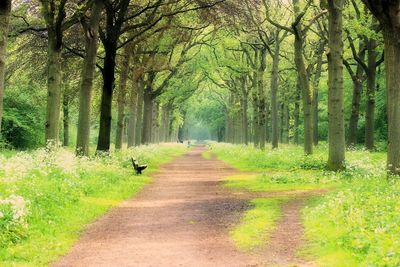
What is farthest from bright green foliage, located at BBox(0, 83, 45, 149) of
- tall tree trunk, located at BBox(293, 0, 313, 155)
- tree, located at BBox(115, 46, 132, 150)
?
tall tree trunk, located at BBox(293, 0, 313, 155)

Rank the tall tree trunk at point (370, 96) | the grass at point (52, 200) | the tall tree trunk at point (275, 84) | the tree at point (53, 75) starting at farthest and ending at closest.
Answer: the tall tree trunk at point (275, 84) < the tall tree trunk at point (370, 96) < the tree at point (53, 75) < the grass at point (52, 200)

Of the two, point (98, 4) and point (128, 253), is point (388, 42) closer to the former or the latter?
point (128, 253)

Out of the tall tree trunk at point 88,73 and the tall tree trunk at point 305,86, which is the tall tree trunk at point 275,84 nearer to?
the tall tree trunk at point 305,86

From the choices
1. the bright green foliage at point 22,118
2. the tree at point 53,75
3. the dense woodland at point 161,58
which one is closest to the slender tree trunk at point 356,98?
the dense woodland at point 161,58

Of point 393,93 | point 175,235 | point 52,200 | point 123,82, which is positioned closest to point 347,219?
point 175,235

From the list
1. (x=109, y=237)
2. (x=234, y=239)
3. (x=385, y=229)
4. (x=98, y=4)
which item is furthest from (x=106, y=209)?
(x=98, y=4)

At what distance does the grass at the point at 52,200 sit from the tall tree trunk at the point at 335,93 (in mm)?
7688

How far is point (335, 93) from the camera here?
21.7 meters

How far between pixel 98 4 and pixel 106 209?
42.7ft

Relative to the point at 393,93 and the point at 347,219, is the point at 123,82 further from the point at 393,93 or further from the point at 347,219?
the point at 347,219

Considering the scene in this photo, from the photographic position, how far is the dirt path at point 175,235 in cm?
903

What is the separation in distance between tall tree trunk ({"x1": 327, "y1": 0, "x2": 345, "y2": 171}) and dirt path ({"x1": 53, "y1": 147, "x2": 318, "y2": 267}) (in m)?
5.97

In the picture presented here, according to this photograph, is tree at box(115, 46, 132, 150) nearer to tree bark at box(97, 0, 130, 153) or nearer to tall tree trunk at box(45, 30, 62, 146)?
tree bark at box(97, 0, 130, 153)

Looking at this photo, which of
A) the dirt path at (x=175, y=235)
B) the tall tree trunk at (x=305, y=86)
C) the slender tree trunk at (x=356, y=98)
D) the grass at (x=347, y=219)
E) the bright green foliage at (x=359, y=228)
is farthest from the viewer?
the slender tree trunk at (x=356, y=98)
